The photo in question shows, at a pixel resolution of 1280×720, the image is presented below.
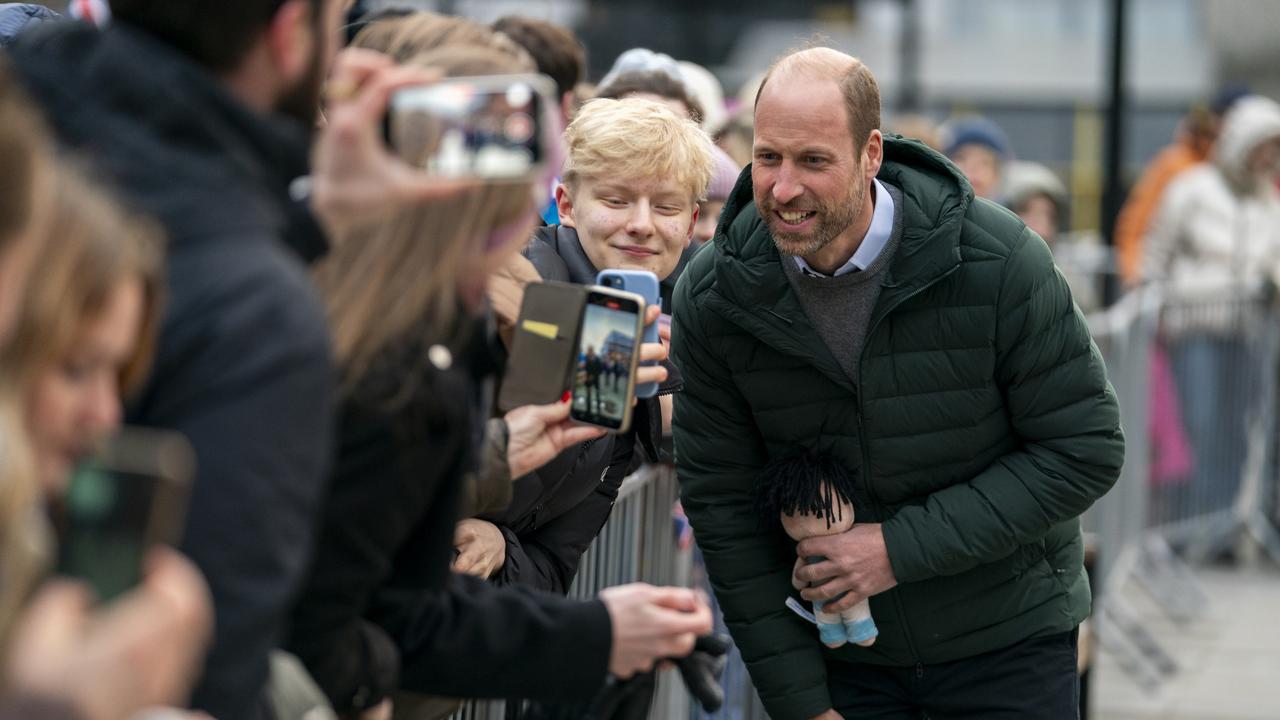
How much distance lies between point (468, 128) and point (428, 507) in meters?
0.54

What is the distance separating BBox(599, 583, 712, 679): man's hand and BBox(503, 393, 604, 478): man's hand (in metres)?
0.53

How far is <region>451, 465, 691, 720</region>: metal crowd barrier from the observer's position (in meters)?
4.64

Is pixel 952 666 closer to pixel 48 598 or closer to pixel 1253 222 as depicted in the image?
pixel 48 598

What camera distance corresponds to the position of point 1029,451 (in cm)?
401

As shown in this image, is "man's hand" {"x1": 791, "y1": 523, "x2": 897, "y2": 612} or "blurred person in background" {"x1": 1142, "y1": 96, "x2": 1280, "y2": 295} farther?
"blurred person in background" {"x1": 1142, "y1": 96, "x2": 1280, "y2": 295}

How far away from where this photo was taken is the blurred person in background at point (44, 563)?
5.35ft

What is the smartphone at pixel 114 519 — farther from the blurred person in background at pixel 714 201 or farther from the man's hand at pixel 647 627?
the blurred person in background at pixel 714 201

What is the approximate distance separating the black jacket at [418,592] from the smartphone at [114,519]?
1.98ft

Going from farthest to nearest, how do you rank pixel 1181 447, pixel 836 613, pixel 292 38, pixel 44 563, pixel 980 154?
1. pixel 1181 447
2. pixel 980 154
3. pixel 836 613
4. pixel 292 38
5. pixel 44 563

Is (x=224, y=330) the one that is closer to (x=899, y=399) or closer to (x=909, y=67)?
(x=899, y=399)

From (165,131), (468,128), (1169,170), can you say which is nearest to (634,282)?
(468,128)

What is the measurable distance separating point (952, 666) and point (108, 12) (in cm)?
256

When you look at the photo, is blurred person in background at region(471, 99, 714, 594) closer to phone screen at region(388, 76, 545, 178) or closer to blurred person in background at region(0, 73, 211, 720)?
phone screen at region(388, 76, 545, 178)

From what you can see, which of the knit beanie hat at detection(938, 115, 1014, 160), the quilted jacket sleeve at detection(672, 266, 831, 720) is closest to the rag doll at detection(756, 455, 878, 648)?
the quilted jacket sleeve at detection(672, 266, 831, 720)
